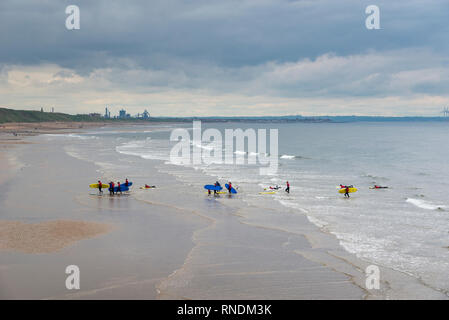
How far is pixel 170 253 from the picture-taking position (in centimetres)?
1809

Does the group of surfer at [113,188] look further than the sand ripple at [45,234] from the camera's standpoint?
Yes

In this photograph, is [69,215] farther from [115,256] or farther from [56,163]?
[56,163]

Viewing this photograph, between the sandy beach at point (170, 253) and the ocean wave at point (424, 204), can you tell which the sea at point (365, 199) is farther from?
the sandy beach at point (170, 253)

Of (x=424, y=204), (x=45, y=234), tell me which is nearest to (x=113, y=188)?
(x=45, y=234)

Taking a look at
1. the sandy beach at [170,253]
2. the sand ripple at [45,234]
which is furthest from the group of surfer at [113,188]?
the sand ripple at [45,234]

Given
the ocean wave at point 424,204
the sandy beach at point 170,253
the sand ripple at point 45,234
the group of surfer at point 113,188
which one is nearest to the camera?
the sandy beach at point 170,253

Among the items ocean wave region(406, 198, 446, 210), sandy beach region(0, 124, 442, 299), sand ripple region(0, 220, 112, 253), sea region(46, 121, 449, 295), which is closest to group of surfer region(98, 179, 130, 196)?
sandy beach region(0, 124, 442, 299)

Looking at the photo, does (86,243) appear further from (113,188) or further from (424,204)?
(424,204)

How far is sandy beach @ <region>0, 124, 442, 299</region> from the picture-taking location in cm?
1431

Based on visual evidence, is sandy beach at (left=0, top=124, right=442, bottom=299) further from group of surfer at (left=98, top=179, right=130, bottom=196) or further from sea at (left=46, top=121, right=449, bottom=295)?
group of surfer at (left=98, top=179, right=130, bottom=196)

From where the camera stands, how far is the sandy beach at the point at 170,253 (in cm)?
1431

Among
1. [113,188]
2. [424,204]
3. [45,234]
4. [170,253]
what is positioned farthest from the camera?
[113,188]
